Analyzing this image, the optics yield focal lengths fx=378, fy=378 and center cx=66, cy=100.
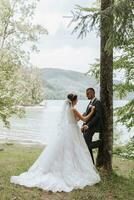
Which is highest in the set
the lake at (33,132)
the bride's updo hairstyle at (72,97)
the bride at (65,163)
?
the bride's updo hairstyle at (72,97)

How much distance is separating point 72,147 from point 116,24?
3064mm

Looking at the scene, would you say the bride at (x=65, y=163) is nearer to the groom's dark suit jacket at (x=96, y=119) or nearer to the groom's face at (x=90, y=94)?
the groom's dark suit jacket at (x=96, y=119)

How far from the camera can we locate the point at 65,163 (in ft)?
28.4

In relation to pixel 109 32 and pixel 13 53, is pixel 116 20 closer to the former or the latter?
pixel 109 32

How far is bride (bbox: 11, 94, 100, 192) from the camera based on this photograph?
8148 millimetres

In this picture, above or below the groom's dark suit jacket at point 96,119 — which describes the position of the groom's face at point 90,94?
above

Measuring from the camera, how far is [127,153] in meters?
9.66

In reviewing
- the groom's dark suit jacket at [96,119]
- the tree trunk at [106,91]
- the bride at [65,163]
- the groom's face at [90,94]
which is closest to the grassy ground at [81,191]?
the bride at [65,163]

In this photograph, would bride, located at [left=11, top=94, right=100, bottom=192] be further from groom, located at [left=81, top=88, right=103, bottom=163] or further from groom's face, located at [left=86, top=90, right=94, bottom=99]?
groom's face, located at [left=86, top=90, right=94, bottom=99]

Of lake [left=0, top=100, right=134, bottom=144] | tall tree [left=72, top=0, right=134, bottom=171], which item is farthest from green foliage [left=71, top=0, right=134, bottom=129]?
lake [left=0, top=100, right=134, bottom=144]

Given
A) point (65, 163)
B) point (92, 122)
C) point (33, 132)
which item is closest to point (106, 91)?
point (92, 122)

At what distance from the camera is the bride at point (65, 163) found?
8.15 metres

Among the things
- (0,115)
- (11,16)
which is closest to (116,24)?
(0,115)

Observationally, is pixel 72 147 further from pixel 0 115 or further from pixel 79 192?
pixel 0 115
